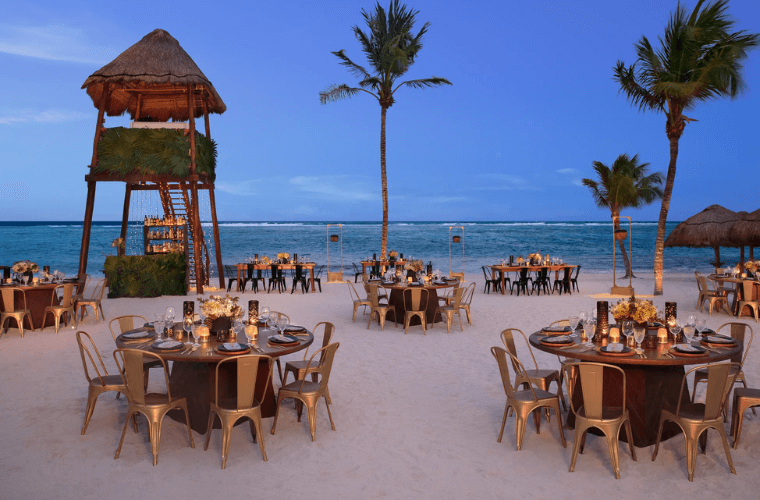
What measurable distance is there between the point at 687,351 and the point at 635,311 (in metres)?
0.73

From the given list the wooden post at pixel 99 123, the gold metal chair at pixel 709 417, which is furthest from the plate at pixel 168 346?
the wooden post at pixel 99 123

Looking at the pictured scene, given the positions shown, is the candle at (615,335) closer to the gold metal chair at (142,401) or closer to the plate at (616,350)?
the plate at (616,350)

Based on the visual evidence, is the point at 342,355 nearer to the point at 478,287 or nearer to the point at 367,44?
the point at 478,287

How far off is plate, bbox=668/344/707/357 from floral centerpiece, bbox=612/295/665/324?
21.0 inches

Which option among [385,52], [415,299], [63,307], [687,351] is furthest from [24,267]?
[385,52]

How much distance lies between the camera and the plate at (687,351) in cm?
433

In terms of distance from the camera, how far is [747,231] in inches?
643

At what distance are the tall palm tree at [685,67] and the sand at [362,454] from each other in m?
8.66

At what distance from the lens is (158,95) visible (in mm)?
16297

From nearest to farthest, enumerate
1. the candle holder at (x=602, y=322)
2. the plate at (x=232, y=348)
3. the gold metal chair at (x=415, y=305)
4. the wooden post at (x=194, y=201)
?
the plate at (x=232, y=348)
the candle holder at (x=602, y=322)
the gold metal chair at (x=415, y=305)
the wooden post at (x=194, y=201)

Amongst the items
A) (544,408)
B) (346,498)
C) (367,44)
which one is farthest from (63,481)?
(367,44)

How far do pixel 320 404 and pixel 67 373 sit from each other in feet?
11.5

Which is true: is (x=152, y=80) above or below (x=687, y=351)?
above

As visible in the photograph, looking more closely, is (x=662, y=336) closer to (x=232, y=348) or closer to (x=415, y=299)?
(x=232, y=348)
